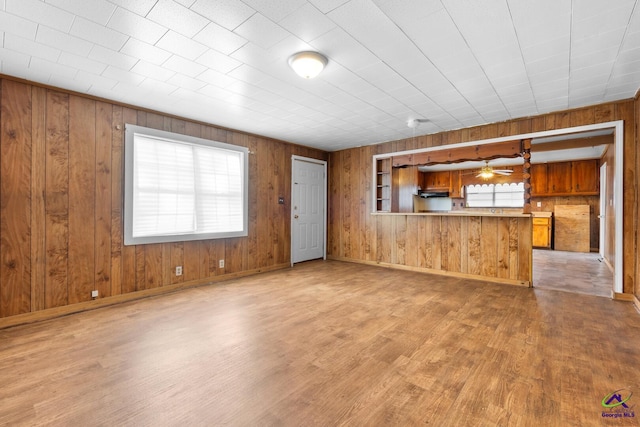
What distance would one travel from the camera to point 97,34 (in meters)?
2.16

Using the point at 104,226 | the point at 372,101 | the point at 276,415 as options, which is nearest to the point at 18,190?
the point at 104,226

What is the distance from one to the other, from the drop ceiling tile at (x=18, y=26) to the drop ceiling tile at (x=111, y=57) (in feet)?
1.16

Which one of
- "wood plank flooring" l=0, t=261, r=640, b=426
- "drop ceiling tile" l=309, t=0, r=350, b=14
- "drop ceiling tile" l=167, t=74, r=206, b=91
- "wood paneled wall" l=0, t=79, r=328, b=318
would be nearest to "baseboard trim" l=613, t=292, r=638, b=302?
"wood plank flooring" l=0, t=261, r=640, b=426

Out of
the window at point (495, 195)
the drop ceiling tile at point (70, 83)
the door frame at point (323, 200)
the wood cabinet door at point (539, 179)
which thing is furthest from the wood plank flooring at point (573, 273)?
the drop ceiling tile at point (70, 83)

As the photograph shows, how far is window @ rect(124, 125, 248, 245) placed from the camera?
3662mm

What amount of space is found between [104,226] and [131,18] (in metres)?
2.45

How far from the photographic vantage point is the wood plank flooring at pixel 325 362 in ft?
5.20

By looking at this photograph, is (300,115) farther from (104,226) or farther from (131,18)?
(104,226)

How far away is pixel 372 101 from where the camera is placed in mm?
3510

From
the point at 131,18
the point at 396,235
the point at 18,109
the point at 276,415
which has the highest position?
the point at 131,18

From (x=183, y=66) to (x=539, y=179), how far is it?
28.9 ft

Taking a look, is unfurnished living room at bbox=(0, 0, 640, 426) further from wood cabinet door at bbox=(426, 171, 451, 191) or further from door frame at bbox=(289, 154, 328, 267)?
wood cabinet door at bbox=(426, 171, 451, 191)

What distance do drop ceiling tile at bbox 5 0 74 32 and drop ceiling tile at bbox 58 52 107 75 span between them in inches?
18.1

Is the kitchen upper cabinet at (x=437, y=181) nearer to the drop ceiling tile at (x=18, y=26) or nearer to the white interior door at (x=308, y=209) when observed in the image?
the white interior door at (x=308, y=209)
